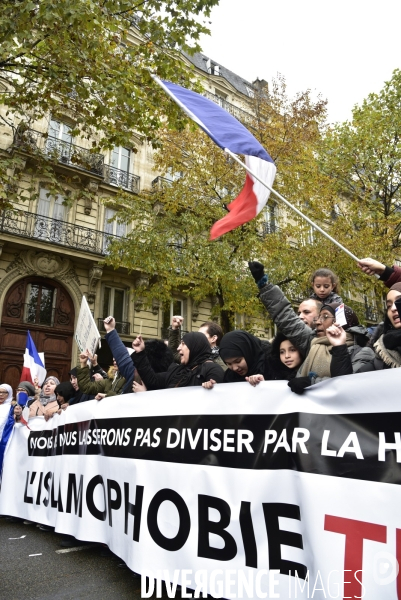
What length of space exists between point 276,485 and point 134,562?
4.21ft

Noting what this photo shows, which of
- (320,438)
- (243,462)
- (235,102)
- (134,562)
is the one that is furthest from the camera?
(235,102)

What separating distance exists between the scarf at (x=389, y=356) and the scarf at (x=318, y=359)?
11.6 inches

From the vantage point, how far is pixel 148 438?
10.8 ft

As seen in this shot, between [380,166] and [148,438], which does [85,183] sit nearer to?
[380,166]

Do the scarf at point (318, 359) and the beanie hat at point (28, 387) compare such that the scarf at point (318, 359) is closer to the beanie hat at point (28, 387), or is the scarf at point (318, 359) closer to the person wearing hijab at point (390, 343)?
the person wearing hijab at point (390, 343)

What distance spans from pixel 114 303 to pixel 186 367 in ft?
48.9

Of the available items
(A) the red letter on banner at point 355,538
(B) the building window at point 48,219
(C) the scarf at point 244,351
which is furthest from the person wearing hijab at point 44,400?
(B) the building window at point 48,219

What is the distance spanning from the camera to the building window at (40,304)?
53.6 feet

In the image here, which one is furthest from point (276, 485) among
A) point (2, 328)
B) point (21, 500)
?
point (2, 328)

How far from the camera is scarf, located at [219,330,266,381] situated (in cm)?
315

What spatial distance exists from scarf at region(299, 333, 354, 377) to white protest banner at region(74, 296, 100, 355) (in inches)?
97.6

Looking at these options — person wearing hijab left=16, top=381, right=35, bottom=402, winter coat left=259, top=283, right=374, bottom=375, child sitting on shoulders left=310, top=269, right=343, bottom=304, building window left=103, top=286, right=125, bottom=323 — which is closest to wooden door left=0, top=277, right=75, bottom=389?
building window left=103, top=286, right=125, bottom=323

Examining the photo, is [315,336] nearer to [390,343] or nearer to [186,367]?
[390,343]

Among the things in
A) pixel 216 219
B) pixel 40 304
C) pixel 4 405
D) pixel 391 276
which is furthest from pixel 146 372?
pixel 40 304
